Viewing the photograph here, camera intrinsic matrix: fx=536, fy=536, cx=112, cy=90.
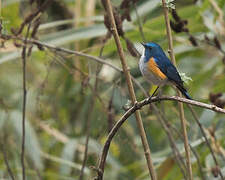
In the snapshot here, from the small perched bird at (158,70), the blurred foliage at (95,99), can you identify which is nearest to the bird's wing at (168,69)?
the small perched bird at (158,70)

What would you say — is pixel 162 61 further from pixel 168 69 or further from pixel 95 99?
pixel 95 99

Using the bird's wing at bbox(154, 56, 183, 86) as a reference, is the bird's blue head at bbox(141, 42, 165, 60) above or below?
above

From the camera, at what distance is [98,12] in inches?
237

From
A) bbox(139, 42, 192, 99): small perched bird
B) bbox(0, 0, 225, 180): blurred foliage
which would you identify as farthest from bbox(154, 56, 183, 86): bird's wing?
bbox(0, 0, 225, 180): blurred foliage

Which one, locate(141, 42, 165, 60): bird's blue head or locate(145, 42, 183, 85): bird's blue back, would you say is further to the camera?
locate(141, 42, 165, 60): bird's blue head

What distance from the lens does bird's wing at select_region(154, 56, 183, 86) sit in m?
2.29

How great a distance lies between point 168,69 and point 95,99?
0.90 meters

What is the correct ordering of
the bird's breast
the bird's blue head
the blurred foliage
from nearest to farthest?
the bird's breast, the bird's blue head, the blurred foliage

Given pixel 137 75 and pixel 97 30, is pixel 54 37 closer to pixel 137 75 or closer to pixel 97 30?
pixel 97 30

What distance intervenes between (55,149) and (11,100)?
0.72m

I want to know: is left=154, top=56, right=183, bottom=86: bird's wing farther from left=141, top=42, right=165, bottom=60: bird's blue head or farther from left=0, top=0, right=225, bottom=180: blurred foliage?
left=0, top=0, right=225, bottom=180: blurred foliage

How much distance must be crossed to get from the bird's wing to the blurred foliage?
0.62 ft

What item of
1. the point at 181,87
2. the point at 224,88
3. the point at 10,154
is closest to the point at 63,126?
the point at 10,154

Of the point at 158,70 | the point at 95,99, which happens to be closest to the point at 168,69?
the point at 158,70
